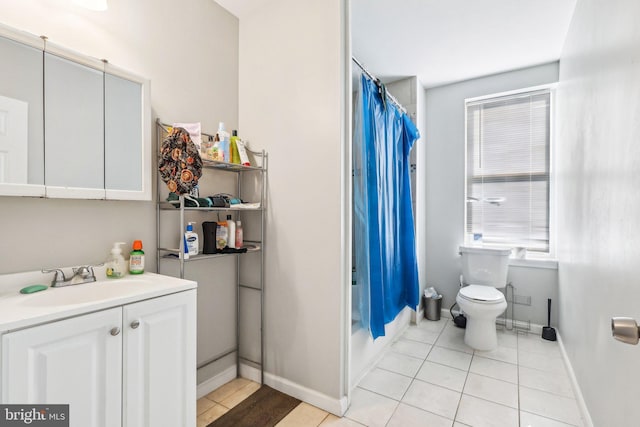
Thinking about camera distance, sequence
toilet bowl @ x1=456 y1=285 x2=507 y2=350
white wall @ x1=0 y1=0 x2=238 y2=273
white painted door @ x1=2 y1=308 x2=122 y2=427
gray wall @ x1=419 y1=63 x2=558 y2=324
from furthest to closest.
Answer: gray wall @ x1=419 y1=63 x2=558 y2=324
toilet bowl @ x1=456 y1=285 x2=507 y2=350
white wall @ x1=0 y1=0 x2=238 y2=273
white painted door @ x1=2 y1=308 x2=122 y2=427

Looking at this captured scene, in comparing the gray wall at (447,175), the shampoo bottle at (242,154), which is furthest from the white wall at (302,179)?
the gray wall at (447,175)

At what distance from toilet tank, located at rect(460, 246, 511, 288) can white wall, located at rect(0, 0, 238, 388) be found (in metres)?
2.16

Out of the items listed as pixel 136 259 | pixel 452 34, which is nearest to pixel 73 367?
pixel 136 259

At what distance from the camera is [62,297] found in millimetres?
1199

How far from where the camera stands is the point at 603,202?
143cm

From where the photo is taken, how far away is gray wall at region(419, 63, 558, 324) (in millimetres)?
3112

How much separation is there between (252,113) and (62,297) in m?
1.43

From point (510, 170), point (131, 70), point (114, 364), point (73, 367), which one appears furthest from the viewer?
point (510, 170)

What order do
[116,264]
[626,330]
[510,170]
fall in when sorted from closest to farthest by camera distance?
[626,330] → [116,264] → [510,170]

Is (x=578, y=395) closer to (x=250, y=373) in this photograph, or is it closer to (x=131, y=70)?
(x=250, y=373)

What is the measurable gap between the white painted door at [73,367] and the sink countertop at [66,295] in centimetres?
3

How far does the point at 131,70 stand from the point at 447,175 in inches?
114

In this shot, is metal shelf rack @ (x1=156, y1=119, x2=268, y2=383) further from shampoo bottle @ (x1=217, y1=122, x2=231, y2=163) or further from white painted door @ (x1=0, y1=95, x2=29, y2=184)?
white painted door @ (x1=0, y1=95, x2=29, y2=184)

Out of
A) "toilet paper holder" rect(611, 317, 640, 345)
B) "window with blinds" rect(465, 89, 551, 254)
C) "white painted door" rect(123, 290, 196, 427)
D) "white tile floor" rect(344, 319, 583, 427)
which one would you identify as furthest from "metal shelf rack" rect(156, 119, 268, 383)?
"window with blinds" rect(465, 89, 551, 254)
